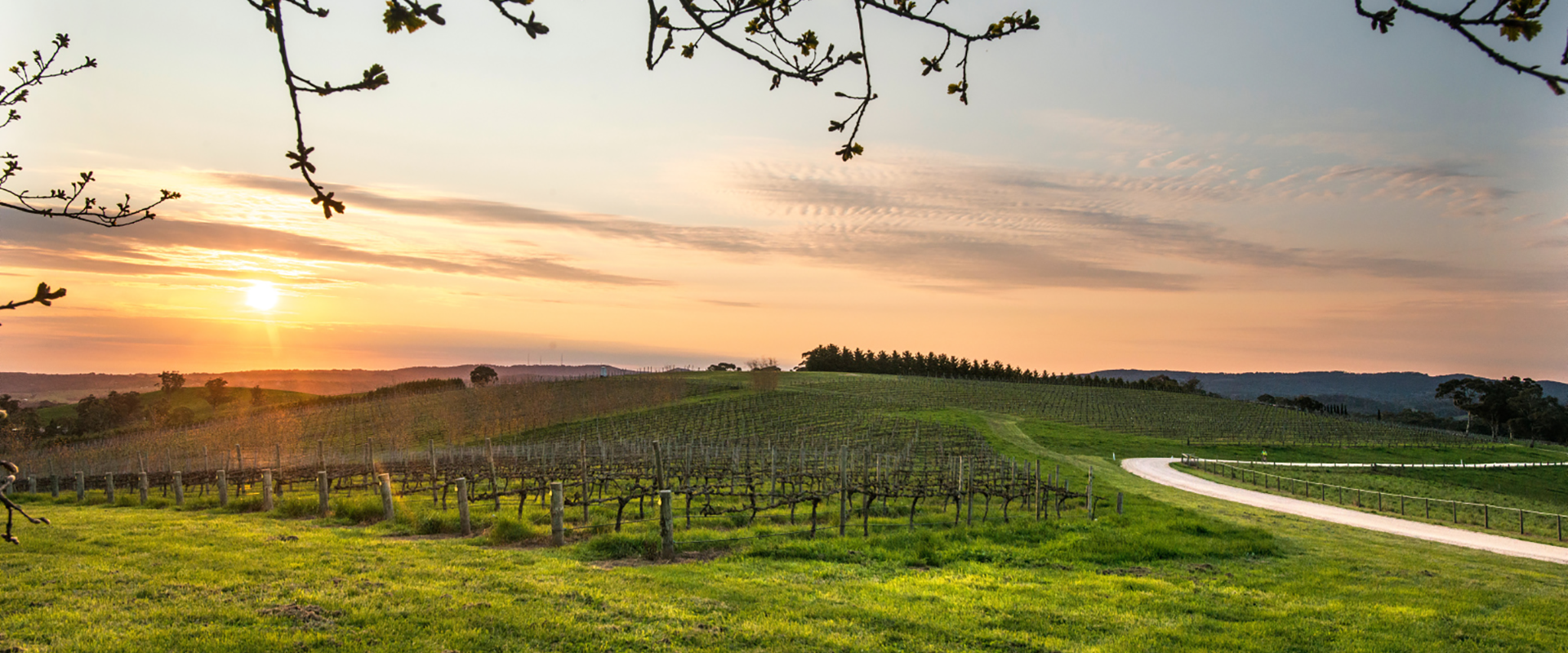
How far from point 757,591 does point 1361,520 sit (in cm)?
2297

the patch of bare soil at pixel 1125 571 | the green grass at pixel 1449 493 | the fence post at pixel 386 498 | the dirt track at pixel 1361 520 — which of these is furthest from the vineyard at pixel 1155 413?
the fence post at pixel 386 498

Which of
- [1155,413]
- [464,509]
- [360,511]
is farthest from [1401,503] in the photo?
[1155,413]

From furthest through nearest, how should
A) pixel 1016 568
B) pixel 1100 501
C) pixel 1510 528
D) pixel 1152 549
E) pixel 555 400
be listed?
pixel 555 400
pixel 1510 528
pixel 1100 501
pixel 1152 549
pixel 1016 568

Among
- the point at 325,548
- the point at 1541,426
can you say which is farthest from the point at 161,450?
the point at 1541,426

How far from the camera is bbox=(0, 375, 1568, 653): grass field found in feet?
23.3

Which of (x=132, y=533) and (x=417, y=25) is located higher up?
(x=417, y=25)

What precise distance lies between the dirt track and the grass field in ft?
15.2

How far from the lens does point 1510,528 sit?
2614cm

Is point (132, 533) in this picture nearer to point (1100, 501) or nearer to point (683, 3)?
point (683, 3)

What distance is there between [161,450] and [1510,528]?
73.0m

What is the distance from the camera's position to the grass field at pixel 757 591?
7.11 meters

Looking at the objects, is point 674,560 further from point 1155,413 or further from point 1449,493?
point 1155,413

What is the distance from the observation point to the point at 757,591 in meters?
8.91

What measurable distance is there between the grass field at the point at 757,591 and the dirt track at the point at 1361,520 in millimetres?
4622
